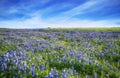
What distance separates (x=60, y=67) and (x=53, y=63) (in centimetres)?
43

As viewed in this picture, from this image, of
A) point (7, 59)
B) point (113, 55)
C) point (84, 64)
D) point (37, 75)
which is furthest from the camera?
point (113, 55)

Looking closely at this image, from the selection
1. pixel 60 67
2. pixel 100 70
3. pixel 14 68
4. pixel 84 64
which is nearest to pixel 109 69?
pixel 100 70

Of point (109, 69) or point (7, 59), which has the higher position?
point (7, 59)

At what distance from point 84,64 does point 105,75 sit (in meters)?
1.09

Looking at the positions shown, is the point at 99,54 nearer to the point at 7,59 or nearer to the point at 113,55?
the point at 113,55

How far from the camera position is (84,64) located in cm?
658

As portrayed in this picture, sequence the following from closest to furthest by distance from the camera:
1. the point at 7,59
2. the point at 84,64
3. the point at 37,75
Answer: the point at 37,75
the point at 7,59
the point at 84,64

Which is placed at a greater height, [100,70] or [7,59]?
[7,59]

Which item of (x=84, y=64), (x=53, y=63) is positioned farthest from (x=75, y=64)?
(x=53, y=63)

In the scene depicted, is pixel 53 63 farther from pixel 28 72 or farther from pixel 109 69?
pixel 109 69

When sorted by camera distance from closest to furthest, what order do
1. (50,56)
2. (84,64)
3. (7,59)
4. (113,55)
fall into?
1. (7,59)
2. (84,64)
3. (50,56)
4. (113,55)

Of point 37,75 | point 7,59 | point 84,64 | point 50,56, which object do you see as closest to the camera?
point 37,75

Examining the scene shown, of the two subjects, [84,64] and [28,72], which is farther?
[84,64]

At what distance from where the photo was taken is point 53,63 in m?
6.84
